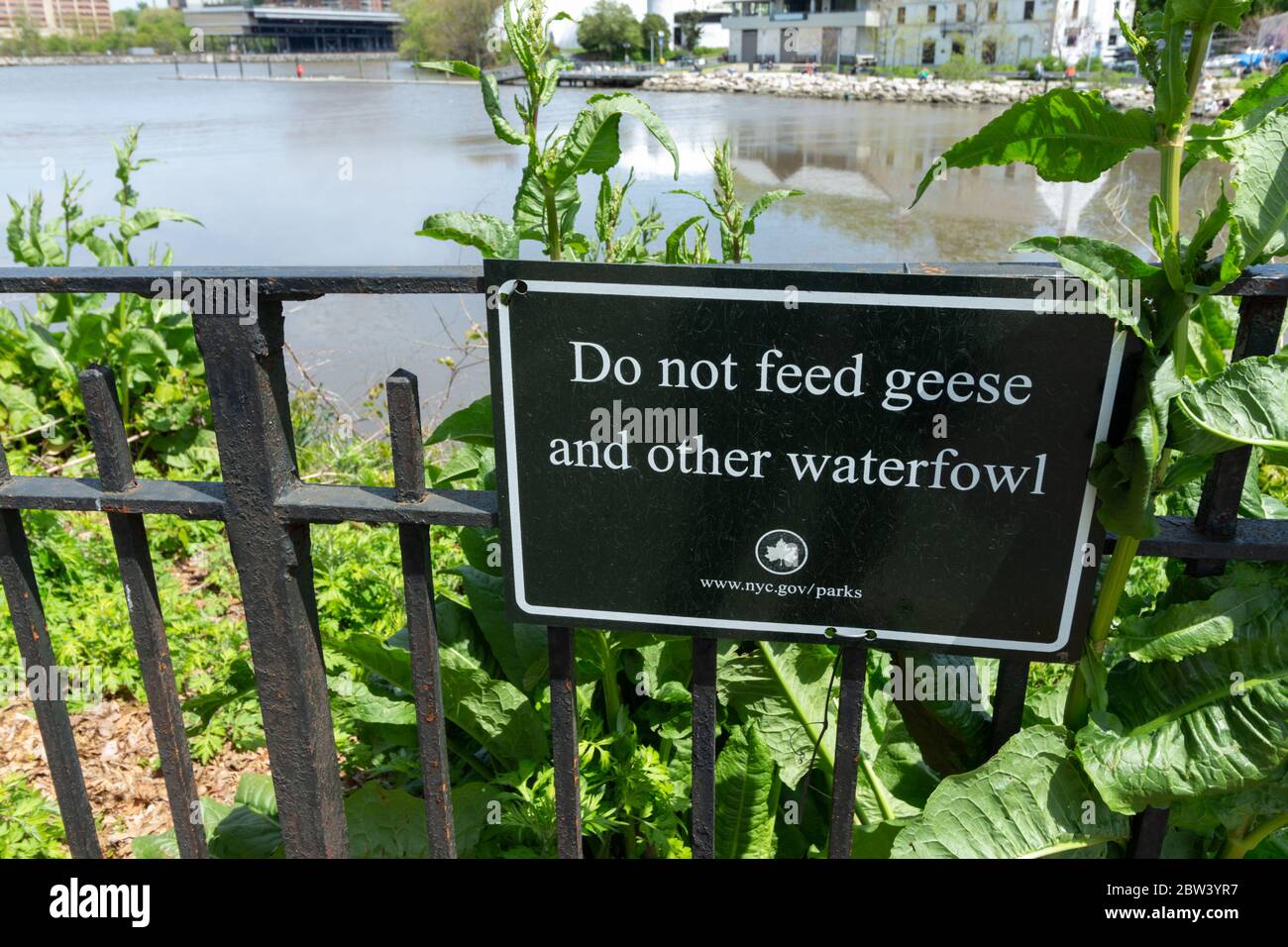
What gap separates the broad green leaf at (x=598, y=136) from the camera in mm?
1480

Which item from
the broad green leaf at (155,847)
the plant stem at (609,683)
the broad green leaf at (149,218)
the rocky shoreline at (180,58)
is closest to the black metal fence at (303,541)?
the plant stem at (609,683)

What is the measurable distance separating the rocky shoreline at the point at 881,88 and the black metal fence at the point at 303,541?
29868 mm

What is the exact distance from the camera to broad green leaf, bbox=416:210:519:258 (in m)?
1.62

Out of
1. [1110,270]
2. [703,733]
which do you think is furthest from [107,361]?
[1110,270]

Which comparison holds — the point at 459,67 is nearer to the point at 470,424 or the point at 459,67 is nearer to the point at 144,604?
the point at 470,424

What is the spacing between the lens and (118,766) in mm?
2924

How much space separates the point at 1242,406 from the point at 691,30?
79.5 metres

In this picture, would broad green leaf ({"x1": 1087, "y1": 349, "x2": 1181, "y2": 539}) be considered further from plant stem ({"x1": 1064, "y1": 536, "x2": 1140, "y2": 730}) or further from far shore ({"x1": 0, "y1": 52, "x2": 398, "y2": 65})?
far shore ({"x1": 0, "y1": 52, "x2": 398, "y2": 65})

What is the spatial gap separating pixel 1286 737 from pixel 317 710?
1540 millimetres

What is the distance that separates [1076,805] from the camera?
5.14 feet

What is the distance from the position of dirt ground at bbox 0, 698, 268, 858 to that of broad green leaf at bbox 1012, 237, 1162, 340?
8.19ft

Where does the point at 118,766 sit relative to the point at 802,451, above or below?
below

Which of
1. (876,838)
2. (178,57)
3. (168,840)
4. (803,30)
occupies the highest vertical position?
(803,30)
